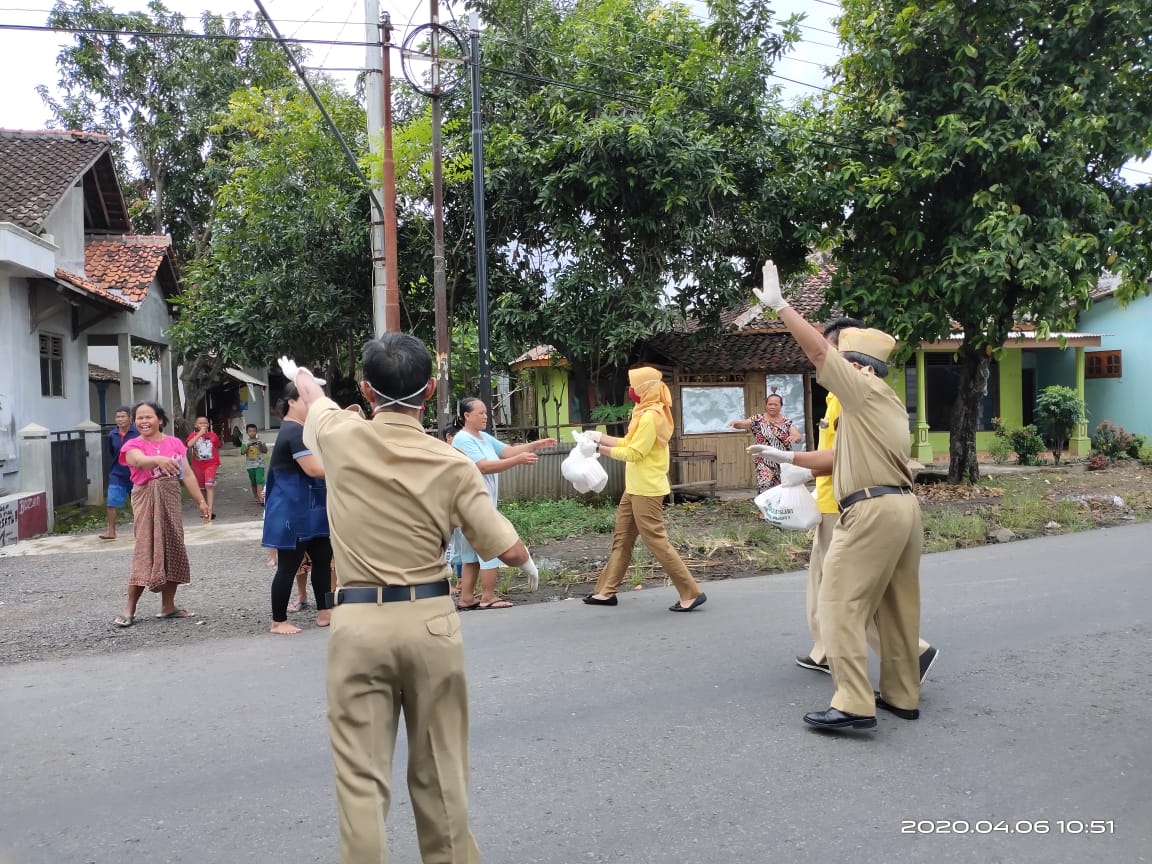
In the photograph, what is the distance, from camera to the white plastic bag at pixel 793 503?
534 cm

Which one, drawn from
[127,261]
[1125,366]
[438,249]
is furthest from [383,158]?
[1125,366]

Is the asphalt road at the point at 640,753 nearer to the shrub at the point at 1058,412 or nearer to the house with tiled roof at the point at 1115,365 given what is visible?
the shrub at the point at 1058,412

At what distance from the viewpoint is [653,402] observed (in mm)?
6941

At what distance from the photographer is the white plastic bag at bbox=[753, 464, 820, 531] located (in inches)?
210

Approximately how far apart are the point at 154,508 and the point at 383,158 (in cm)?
498

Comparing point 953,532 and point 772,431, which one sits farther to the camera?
point 953,532

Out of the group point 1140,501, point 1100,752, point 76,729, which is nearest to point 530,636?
point 76,729

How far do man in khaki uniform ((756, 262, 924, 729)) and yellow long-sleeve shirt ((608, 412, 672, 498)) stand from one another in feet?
7.24

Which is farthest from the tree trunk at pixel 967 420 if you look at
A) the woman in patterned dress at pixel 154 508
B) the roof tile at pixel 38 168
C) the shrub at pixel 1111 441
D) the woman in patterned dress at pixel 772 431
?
the roof tile at pixel 38 168

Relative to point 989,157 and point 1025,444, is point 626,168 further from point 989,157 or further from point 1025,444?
point 1025,444

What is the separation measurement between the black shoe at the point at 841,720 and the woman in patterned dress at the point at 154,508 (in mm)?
4781

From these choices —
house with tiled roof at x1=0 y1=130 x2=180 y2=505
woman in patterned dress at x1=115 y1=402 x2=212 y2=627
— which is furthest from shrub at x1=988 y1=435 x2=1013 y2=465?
woman in patterned dress at x1=115 y1=402 x2=212 y2=627

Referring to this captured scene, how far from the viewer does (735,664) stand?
560 cm

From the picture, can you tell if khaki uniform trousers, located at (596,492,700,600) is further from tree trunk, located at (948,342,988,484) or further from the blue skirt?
tree trunk, located at (948,342,988,484)
